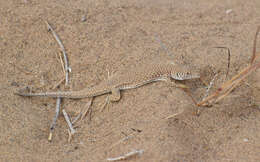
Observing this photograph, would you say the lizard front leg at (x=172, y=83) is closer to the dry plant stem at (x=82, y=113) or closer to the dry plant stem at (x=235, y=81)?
the dry plant stem at (x=235, y=81)

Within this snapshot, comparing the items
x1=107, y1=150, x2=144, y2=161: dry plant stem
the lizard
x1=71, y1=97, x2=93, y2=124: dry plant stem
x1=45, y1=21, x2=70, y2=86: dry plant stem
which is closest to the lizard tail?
the lizard

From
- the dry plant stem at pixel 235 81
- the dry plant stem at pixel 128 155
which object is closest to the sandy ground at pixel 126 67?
the dry plant stem at pixel 128 155

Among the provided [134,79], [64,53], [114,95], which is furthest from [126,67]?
[64,53]

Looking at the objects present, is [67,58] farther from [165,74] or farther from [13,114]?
[165,74]

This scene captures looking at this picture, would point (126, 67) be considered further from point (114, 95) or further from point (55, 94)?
point (55, 94)

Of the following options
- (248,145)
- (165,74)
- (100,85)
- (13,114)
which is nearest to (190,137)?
(248,145)

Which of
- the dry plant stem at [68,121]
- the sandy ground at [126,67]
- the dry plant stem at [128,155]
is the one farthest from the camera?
the dry plant stem at [68,121]
